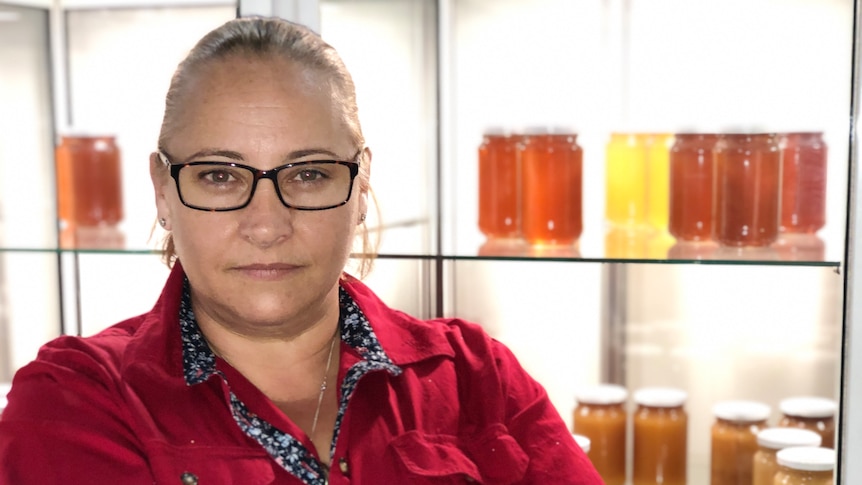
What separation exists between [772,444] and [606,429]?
0.30m

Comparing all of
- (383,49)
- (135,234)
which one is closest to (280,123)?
(383,49)

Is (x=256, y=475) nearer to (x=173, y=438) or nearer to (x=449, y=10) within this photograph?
(x=173, y=438)

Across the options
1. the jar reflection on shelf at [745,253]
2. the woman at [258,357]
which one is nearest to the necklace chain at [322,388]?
the woman at [258,357]

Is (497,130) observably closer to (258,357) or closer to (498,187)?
(498,187)

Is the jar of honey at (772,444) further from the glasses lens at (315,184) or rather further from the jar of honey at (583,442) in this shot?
the glasses lens at (315,184)

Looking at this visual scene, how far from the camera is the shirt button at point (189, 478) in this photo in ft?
3.41

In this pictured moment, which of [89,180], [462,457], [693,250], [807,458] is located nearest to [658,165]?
[693,250]

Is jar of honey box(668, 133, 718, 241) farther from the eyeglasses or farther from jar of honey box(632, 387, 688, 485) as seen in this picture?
the eyeglasses

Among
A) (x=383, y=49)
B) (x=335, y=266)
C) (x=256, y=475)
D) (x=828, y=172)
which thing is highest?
(x=383, y=49)

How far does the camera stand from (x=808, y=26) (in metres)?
1.61

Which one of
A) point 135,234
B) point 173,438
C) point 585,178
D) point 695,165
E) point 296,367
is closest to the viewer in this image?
point 173,438

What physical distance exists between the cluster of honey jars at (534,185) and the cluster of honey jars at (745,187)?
165 millimetres

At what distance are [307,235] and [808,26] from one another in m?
1.01

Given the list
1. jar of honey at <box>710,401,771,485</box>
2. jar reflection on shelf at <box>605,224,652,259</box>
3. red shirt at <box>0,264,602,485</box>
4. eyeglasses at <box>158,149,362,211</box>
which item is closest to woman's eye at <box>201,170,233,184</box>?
eyeglasses at <box>158,149,362,211</box>
